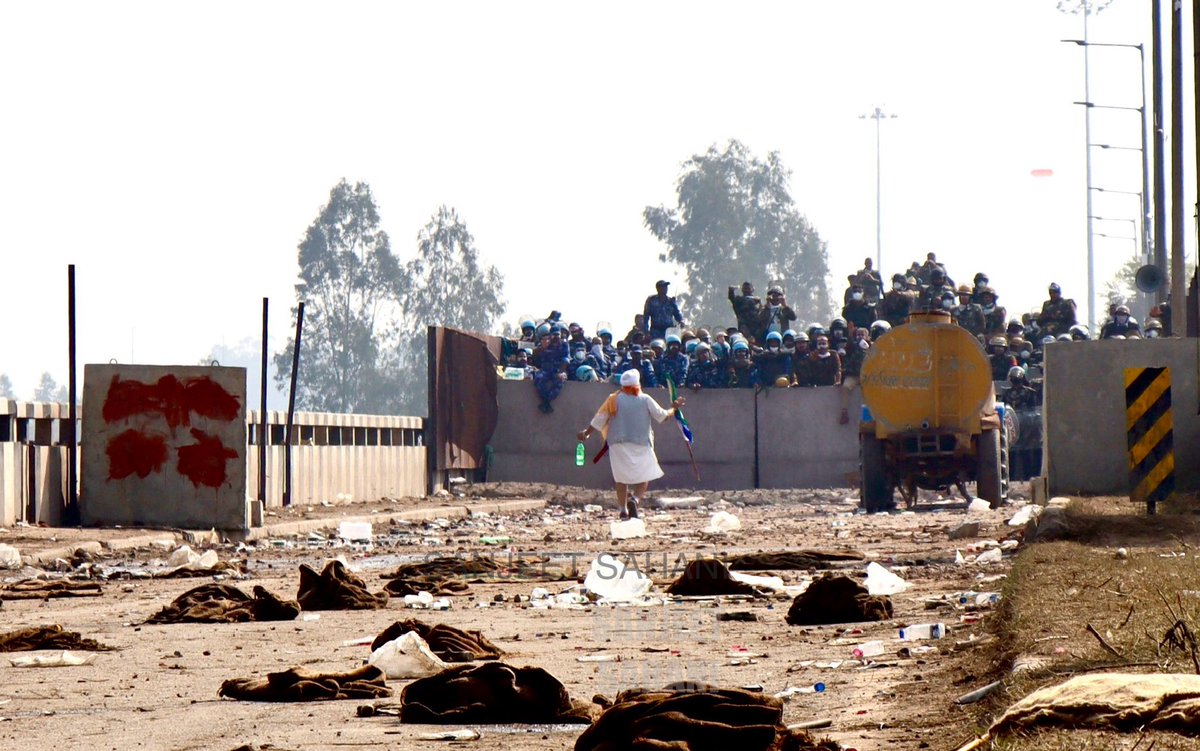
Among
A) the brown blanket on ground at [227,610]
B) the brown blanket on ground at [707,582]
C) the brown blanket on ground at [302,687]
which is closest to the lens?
the brown blanket on ground at [302,687]

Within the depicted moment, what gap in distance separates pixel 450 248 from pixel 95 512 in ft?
237

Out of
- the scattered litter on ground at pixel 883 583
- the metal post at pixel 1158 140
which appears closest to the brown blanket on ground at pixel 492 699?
the scattered litter on ground at pixel 883 583

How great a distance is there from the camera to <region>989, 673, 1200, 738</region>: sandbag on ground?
4.66 meters

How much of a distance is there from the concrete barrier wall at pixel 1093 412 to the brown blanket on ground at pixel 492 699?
1381 cm

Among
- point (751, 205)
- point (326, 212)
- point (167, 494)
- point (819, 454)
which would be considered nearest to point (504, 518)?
point (167, 494)

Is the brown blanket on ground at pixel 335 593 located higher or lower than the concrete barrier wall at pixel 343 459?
lower

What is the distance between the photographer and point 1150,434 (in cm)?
1614

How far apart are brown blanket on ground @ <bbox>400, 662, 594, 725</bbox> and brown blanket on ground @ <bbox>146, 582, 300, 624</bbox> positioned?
4.04 meters

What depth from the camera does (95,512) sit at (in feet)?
62.3

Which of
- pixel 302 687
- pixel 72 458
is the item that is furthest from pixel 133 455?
pixel 302 687

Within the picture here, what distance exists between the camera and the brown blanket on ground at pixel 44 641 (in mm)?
9117

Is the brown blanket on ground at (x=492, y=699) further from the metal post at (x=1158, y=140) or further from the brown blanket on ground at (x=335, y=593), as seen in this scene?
the metal post at (x=1158, y=140)

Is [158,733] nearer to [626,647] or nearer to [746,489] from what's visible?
[626,647]

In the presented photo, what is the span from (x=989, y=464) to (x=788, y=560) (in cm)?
983
